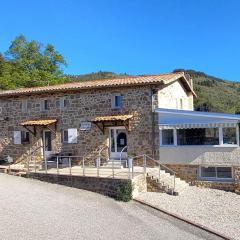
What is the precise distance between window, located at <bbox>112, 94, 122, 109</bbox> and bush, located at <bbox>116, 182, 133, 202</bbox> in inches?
286

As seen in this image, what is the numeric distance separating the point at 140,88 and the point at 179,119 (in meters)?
3.27

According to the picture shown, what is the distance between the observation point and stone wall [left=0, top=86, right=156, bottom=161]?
1074 inches

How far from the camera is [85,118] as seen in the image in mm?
29344

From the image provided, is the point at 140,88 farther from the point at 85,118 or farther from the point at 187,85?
the point at 187,85

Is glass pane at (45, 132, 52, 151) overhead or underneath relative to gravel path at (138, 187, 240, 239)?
overhead

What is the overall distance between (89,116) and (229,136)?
31.2ft

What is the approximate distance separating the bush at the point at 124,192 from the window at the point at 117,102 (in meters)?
7.26

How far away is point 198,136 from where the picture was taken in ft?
85.9

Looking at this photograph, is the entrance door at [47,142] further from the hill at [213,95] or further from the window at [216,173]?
the hill at [213,95]

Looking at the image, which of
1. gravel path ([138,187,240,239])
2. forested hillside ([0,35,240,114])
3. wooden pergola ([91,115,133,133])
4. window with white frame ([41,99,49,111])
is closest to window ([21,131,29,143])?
window with white frame ([41,99,49,111])

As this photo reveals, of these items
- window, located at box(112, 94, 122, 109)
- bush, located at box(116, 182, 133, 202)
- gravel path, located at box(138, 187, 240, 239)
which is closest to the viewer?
gravel path, located at box(138, 187, 240, 239)

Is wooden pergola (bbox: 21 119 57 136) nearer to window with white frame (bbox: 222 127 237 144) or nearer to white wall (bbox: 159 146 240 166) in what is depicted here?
white wall (bbox: 159 146 240 166)

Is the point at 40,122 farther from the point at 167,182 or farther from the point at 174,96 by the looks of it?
the point at 167,182

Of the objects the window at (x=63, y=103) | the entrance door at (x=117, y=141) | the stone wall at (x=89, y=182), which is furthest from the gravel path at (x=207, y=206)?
the window at (x=63, y=103)
